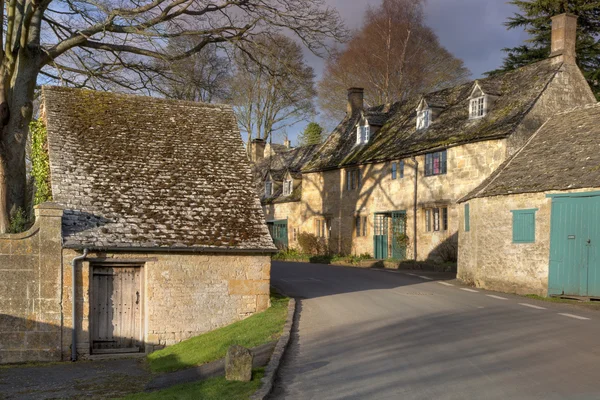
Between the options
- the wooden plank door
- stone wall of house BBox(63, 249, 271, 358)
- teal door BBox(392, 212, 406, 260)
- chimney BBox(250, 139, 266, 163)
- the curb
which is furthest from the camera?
chimney BBox(250, 139, 266, 163)

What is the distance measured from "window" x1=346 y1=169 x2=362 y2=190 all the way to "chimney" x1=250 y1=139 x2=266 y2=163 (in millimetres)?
13161

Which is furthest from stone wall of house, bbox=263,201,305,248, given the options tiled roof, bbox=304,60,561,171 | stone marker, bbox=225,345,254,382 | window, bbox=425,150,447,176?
stone marker, bbox=225,345,254,382

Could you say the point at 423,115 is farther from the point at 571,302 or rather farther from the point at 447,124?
the point at 571,302

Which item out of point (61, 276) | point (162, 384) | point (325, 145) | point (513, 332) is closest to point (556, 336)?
point (513, 332)

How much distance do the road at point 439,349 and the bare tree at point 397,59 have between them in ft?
91.9

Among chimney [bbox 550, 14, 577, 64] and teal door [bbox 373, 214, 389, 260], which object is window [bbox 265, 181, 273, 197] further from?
chimney [bbox 550, 14, 577, 64]

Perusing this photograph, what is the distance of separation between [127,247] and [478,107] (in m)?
19.7

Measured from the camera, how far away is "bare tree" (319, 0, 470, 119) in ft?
148

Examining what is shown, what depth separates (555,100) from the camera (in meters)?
28.5

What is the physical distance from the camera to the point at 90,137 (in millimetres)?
19828

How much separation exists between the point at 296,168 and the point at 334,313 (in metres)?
31.5

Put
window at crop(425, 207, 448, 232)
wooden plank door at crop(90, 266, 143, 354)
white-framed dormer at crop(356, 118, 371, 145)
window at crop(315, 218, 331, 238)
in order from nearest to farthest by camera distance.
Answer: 1. wooden plank door at crop(90, 266, 143, 354)
2. window at crop(425, 207, 448, 232)
3. white-framed dormer at crop(356, 118, 371, 145)
4. window at crop(315, 218, 331, 238)

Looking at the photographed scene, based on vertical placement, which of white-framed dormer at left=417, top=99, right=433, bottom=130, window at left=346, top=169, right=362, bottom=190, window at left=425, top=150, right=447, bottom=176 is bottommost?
window at left=346, top=169, right=362, bottom=190

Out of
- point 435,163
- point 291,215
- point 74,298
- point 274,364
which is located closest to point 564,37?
point 435,163
